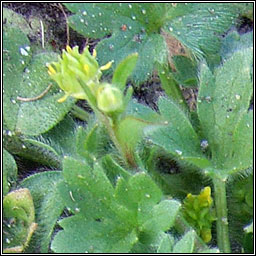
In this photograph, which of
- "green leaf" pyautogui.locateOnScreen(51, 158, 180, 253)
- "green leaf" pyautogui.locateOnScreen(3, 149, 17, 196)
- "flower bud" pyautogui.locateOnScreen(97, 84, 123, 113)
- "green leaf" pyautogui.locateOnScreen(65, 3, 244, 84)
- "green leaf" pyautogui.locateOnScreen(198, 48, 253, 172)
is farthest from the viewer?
"green leaf" pyautogui.locateOnScreen(65, 3, 244, 84)

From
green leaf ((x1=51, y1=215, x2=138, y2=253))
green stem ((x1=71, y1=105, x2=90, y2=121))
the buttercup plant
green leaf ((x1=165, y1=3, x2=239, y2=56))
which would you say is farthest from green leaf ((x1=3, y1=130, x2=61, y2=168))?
green leaf ((x1=165, y1=3, x2=239, y2=56))

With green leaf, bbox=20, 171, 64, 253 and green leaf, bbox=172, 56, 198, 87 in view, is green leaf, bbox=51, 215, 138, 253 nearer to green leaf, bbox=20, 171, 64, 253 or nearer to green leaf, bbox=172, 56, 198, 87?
green leaf, bbox=20, 171, 64, 253

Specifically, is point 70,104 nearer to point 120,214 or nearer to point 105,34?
point 105,34

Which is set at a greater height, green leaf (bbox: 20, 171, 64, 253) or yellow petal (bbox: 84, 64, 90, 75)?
yellow petal (bbox: 84, 64, 90, 75)

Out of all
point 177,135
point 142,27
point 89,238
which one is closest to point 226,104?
point 177,135

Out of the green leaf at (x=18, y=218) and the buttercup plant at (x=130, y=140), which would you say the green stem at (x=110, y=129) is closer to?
the buttercup plant at (x=130, y=140)
